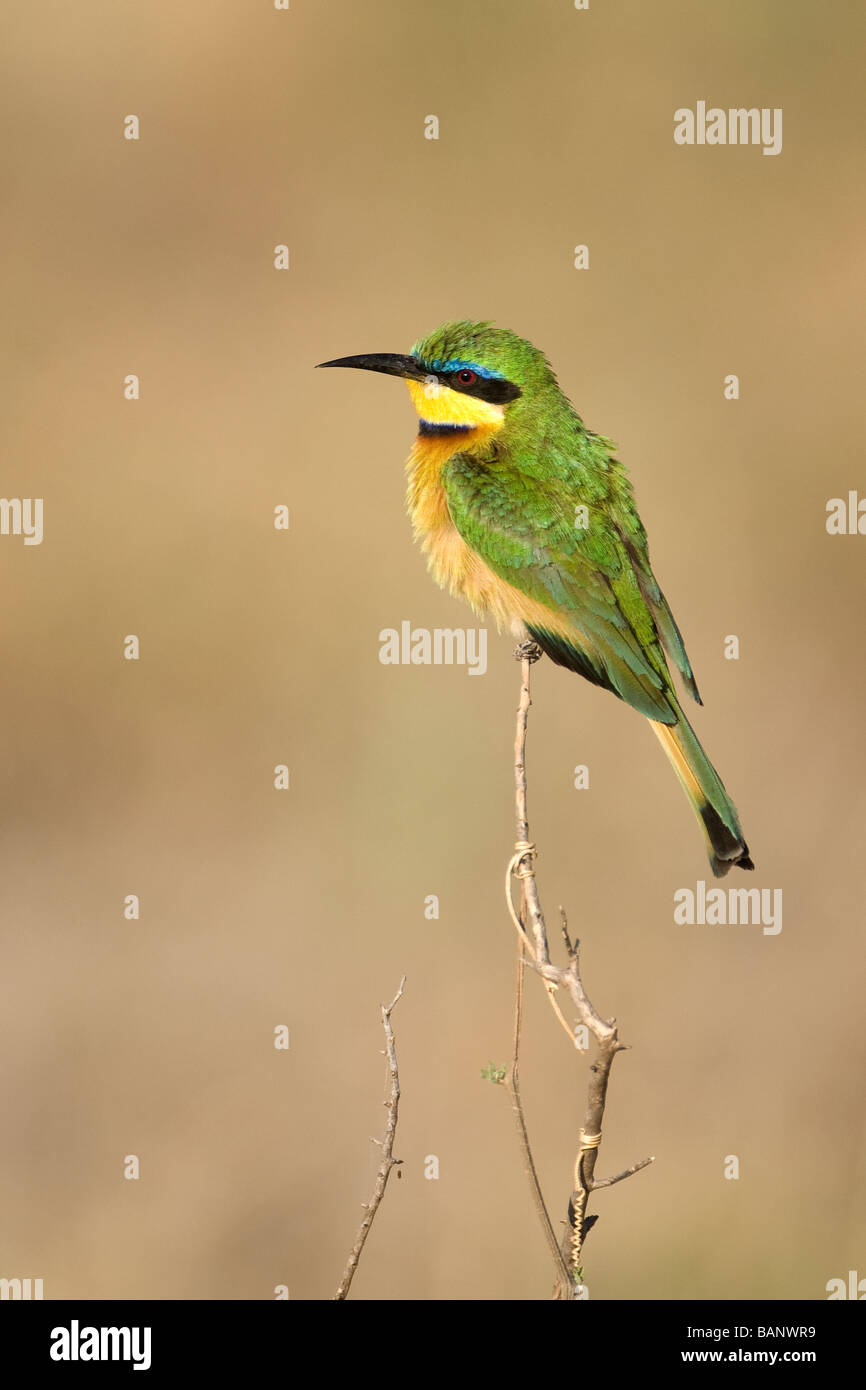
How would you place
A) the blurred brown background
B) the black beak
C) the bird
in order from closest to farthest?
1. the bird
2. the black beak
3. the blurred brown background

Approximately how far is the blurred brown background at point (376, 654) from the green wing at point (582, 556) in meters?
2.40

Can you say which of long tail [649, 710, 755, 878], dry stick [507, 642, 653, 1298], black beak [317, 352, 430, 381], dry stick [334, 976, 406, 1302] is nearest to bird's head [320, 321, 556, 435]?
black beak [317, 352, 430, 381]

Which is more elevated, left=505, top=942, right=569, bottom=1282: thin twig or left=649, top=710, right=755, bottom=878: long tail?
left=649, top=710, right=755, bottom=878: long tail

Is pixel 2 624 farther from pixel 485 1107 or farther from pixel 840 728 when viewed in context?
pixel 840 728

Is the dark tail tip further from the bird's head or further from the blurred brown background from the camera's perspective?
the blurred brown background

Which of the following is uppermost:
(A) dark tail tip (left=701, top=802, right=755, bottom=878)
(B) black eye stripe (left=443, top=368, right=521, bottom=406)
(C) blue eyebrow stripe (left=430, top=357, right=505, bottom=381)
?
(C) blue eyebrow stripe (left=430, top=357, right=505, bottom=381)

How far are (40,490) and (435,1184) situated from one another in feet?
11.2

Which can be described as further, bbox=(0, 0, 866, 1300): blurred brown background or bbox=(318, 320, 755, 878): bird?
bbox=(0, 0, 866, 1300): blurred brown background

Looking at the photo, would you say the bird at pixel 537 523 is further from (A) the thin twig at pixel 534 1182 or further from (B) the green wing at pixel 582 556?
(A) the thin twig at pixel 534 1182

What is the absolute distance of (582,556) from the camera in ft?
9.69

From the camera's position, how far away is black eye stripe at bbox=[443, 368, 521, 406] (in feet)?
10.5

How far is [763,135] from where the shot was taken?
20.6 feet

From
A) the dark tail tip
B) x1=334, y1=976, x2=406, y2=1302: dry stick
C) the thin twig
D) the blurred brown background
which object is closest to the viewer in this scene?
the thin twig

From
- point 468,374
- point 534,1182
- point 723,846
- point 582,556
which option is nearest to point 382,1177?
point 534,1182
